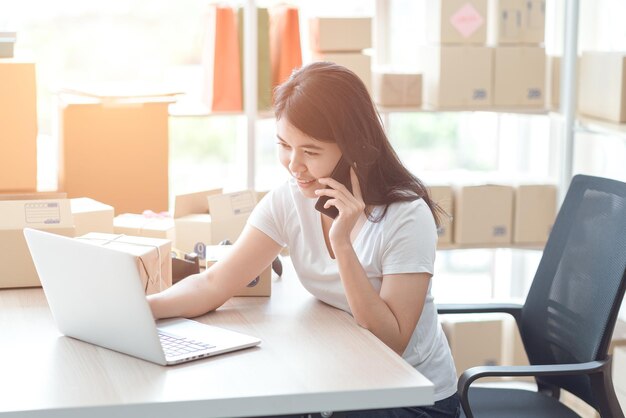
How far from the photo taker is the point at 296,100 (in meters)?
2.06

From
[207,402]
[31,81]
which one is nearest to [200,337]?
[207,402]

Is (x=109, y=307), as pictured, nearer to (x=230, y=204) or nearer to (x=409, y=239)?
(x=409, y=239)

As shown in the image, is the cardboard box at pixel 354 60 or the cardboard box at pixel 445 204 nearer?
the cardboard box at pixel 354 60

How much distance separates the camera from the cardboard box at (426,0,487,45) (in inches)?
144

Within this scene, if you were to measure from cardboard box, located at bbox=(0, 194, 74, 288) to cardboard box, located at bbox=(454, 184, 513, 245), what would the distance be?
1757mm

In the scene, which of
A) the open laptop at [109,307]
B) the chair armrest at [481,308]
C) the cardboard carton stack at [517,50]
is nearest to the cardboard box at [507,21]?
the cardboard carton stack at [517,50]

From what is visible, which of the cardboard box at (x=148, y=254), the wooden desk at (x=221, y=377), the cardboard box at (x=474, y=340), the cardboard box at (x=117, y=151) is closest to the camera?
the wooden desk at (x=221, y=377)

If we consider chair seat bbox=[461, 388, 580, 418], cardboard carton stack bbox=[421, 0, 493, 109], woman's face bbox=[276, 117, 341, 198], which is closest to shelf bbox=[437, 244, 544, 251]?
cardboard carton stack bbox=[421, 0, 493, 109]

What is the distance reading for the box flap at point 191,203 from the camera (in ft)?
9.14

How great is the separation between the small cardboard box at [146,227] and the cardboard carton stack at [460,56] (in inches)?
53.5

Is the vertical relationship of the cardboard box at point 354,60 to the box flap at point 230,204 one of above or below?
above

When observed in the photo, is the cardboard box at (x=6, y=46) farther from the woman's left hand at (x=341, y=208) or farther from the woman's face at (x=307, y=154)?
the woman's left hand at (x=341, y=208)

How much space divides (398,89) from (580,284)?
5.30ft

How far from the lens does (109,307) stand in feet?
5.88
